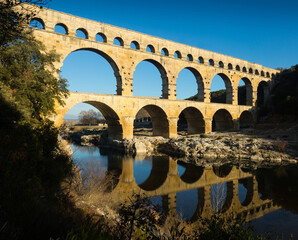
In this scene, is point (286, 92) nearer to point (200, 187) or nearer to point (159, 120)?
point (159, 120)

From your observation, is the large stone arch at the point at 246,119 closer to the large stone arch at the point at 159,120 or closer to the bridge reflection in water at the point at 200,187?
the large stone arch at the point at 159,120

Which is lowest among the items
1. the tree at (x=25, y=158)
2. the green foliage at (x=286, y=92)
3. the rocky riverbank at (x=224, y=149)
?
the rocky riverbank at (x=224, y=149)

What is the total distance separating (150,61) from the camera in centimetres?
2703

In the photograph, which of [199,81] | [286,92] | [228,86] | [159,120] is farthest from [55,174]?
[286,92]

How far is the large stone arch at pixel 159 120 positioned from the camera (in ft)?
88.6

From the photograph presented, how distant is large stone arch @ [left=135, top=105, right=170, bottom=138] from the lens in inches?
1064

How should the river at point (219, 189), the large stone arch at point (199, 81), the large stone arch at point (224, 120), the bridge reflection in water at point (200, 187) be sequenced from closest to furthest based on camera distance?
the river at point (219, 189) < the bridge reflection in water at point (200, 187) < the large stone arch at point (199, 81) < the large stone arch at point (224, 120)

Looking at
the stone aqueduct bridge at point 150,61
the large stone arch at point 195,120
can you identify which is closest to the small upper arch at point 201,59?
the stone aqueduct bridge at point 150,61

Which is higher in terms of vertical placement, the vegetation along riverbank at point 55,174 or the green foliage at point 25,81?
the green foliage at point 25,81

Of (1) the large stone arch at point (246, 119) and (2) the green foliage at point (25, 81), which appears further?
(1) the large stone arch at point (246, 119)

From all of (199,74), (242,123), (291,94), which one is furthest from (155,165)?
(291,94)

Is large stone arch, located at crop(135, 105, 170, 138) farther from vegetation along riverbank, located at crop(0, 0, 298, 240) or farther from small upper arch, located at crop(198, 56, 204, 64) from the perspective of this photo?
small upper arch, located at crop(198, 56, 204, 64)

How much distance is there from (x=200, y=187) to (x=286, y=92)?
1298 inches

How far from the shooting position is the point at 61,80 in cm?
1611
